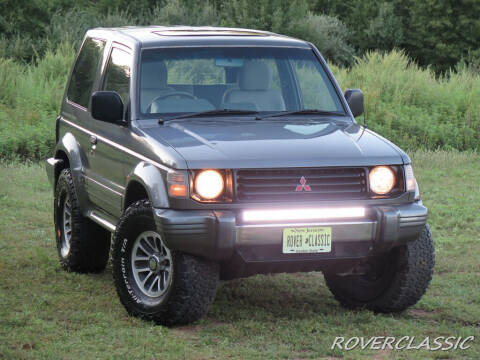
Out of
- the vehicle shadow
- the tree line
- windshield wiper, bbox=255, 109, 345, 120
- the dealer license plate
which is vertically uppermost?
windshield wiper, bbox=255, 109, 345, 120

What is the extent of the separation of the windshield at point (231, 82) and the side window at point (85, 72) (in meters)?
1.01

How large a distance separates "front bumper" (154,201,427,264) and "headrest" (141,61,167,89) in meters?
1.42

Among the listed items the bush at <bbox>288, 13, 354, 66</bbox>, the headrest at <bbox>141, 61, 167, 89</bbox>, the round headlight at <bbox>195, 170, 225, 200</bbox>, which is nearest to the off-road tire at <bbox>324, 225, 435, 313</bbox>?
the round headlight at <bbox>195, 170, 225, 200</bbox>

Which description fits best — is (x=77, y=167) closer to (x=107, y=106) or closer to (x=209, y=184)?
(x=107, y=106)

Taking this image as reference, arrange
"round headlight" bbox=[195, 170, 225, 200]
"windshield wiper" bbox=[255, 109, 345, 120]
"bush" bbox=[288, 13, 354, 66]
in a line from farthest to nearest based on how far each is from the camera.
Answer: "bush" bbox=[288, 13, 354, 66] < "windshield wiper" bbox=[255, 109, 345, 120] < "round headlight" bbox=[195, 170, 225, 200]

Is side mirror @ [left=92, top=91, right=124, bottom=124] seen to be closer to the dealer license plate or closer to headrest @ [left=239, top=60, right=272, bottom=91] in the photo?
headrest @ [left=239, top=60, right=272, bottom=91]

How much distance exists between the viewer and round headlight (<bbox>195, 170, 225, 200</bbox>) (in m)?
6.19

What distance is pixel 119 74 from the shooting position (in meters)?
7.71

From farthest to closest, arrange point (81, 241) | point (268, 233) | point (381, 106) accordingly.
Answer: point (381, 106)
point (81, 241)
point (268, 233)

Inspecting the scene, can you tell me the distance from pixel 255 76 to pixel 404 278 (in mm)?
1897

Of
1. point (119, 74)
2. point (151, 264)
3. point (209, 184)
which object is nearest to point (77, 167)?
point (119, 74)

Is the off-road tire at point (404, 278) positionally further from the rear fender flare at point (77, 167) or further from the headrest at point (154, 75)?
the rear fender flare at point (77, 167)
